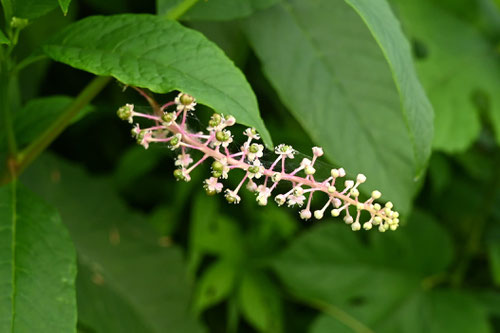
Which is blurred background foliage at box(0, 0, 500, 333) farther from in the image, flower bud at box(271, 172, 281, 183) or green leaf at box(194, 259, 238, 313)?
flower bud at box(271, 172, 281, 183)

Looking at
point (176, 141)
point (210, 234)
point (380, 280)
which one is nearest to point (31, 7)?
point (176, 141)

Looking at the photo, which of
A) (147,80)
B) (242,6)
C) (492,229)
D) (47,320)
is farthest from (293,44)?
(492,229)

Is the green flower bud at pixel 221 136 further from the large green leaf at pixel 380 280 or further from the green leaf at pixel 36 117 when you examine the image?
the large green leaf at pixel 380 280

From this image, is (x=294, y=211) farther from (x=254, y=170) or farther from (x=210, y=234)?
(x=254, y=170)

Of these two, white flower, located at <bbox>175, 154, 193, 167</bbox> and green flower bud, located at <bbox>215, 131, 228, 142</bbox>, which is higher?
green flower bud, located at <bbox>215, 131, 228, 142</bbox>

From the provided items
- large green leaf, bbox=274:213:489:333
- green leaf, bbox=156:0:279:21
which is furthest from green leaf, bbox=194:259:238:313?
green leaf, bbox=156:0:279:21

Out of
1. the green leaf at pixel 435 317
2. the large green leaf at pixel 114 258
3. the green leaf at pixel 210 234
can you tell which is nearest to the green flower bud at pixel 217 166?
the large green leaf at pixel 114 258

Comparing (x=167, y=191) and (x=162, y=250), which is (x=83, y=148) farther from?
(x=162, y=250)
